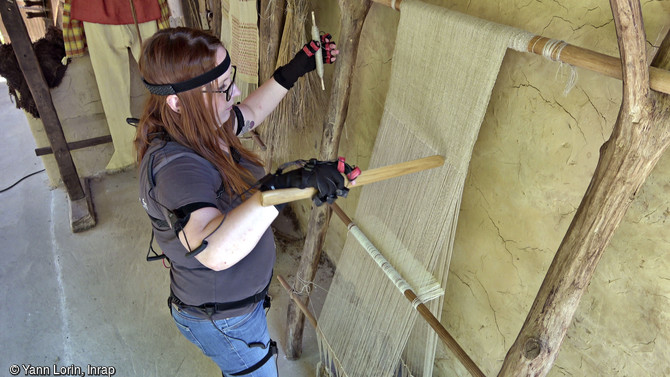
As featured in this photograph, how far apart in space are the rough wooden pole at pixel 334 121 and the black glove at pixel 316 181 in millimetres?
659

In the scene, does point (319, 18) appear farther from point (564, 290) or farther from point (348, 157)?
point (564, 290)

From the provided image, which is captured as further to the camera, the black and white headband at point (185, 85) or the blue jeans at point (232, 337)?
the blue jeans at point (232, 337)

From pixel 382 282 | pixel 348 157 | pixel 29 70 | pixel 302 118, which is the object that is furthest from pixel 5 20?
pixel 382 282

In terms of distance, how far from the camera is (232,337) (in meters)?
1.44

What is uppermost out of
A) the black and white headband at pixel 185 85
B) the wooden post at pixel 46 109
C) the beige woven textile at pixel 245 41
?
the black and white headband at pixel 185 85

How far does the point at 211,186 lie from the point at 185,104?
262 millimetres

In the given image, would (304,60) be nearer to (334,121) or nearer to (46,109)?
(334,121)

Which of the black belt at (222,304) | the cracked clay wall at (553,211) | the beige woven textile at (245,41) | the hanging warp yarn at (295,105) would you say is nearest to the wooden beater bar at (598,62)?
the cracked clay wall at (553,211)

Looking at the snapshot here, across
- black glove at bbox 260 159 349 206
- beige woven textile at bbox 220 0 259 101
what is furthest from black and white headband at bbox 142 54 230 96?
beige woven textile at bbox 220 0 259 101

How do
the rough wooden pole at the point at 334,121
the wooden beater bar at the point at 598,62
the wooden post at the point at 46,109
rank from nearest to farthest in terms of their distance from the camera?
the wooden beater bar at the point at 598,62
the rough wooden pole at the point at 334,121
the wooden post at the point at 46,109

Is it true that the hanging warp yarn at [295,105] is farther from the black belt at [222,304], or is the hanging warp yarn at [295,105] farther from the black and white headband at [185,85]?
the black belt at [222,304]

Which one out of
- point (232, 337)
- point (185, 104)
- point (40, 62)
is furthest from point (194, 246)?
point (40, 62)

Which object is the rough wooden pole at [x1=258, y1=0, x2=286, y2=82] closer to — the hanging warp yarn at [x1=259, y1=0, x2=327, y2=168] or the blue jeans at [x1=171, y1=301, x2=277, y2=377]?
the hanging warp yarn at [x1=259, y1=0, x2=327, y2=168]

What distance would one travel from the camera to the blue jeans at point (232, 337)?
4.66 feet
